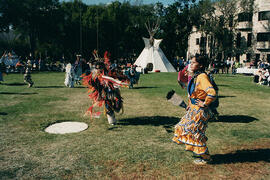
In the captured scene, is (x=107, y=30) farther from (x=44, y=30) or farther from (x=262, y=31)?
(x=262, y=31)

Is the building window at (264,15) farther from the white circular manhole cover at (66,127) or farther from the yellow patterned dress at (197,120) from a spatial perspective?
the yellow patterned dress at (197,120)

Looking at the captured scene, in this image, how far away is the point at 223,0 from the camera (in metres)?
46.5

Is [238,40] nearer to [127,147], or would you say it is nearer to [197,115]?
[127,147]

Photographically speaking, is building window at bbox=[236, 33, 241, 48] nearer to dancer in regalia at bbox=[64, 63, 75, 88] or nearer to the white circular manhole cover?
dancer in regalia at bbox=[64, 63, 75, 88]

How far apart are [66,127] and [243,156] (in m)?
5.17

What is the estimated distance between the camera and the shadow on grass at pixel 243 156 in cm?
533

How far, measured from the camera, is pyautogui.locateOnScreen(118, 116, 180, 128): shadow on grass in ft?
26.8

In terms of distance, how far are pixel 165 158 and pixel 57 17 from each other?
138 feet

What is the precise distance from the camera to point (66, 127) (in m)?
7.61

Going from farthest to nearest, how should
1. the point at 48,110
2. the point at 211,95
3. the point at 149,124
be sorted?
the point at 48,110, the point at 149,124, the point at 211,95

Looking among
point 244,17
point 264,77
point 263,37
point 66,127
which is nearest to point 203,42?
point 244,17

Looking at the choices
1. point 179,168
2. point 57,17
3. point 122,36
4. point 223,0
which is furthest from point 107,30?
point 179,168

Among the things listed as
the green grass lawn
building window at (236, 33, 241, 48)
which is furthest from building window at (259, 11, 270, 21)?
the green grass lawn

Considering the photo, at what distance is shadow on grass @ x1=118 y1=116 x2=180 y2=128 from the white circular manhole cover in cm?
133
